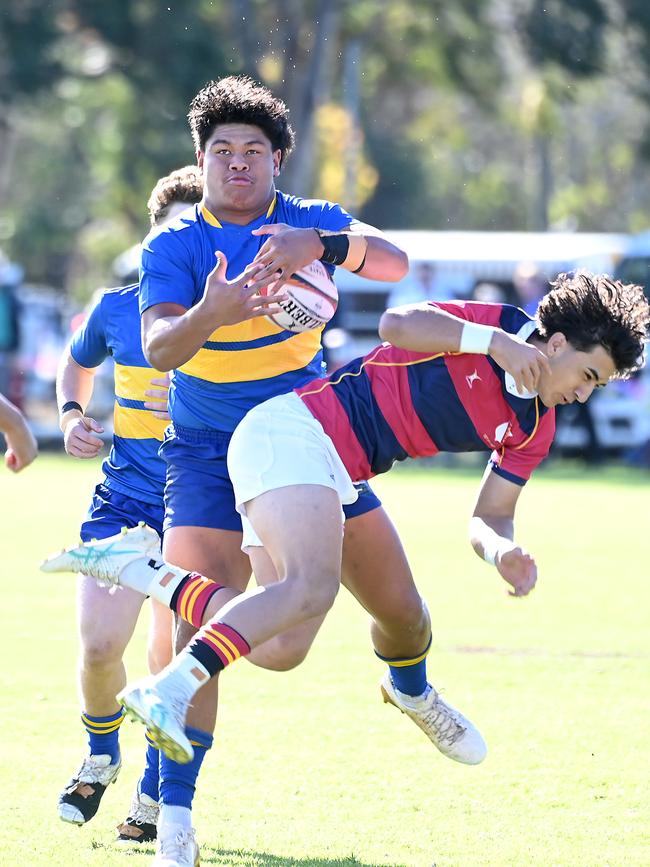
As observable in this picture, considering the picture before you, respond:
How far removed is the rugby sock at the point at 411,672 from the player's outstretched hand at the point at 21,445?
1.53 metres

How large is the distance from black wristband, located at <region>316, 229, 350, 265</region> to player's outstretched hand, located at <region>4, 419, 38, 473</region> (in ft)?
3.81

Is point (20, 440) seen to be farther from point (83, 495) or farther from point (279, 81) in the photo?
point (279, 81)

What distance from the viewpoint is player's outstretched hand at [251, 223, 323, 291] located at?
5.02m

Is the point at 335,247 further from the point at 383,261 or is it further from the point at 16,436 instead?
the point at 16,436

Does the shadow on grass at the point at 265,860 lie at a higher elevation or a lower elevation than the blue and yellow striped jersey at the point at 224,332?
lower

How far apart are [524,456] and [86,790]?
190cm

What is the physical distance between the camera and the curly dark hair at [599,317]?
5.23 m

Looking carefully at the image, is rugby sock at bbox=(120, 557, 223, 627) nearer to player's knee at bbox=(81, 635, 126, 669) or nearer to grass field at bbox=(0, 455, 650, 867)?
player's knee at bbox=(81, 635, 126, 669)

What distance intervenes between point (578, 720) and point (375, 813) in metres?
1.76

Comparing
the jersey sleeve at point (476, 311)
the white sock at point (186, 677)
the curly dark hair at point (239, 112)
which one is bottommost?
the white sock at point (186, 677)

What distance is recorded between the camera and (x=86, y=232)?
5734cm

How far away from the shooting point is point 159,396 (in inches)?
235

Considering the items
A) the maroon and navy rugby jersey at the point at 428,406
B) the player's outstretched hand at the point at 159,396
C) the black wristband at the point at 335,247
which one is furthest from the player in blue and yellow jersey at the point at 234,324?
the player's outstretched hand at the point at 159,396

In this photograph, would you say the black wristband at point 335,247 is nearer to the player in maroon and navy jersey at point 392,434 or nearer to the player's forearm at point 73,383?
the player in maroon and navy jersey at point 392,434
